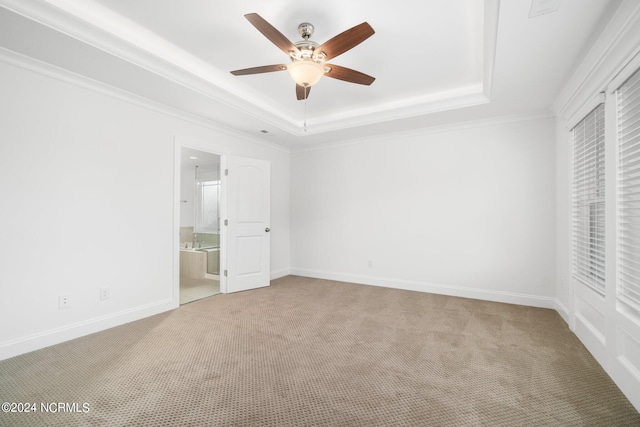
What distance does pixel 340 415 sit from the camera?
5.71 feet

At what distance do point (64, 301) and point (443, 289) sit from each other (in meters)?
4.44

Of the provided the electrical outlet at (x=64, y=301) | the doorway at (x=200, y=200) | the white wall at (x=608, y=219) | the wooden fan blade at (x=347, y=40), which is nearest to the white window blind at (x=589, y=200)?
the white wall at (x=608, y=219)

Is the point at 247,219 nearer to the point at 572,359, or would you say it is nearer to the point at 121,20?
the point at 121,20

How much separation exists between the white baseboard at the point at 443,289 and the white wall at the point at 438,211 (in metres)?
0.01

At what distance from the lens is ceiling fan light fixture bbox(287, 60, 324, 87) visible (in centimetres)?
225

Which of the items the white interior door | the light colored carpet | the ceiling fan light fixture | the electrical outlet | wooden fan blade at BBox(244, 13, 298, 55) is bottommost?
the light colored carpet

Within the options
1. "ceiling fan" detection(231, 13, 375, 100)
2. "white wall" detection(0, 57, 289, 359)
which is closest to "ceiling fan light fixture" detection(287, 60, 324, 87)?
"ceiling fan" detection(231, 13, 375, 100)

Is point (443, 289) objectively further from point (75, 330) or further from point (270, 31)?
point (75, 330)

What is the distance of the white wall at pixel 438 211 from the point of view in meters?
3.78

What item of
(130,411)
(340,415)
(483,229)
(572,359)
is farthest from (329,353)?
(483,229)

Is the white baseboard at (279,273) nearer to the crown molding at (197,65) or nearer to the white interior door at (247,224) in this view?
the white interior door at (247,224)

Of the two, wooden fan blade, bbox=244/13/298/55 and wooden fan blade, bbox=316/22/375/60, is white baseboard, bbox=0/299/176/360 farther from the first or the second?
wooden fan blade, bbox=316/22/375/60

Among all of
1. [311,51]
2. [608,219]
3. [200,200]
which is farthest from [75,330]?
[200,200]

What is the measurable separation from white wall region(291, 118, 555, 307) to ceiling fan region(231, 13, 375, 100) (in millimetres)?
2314
